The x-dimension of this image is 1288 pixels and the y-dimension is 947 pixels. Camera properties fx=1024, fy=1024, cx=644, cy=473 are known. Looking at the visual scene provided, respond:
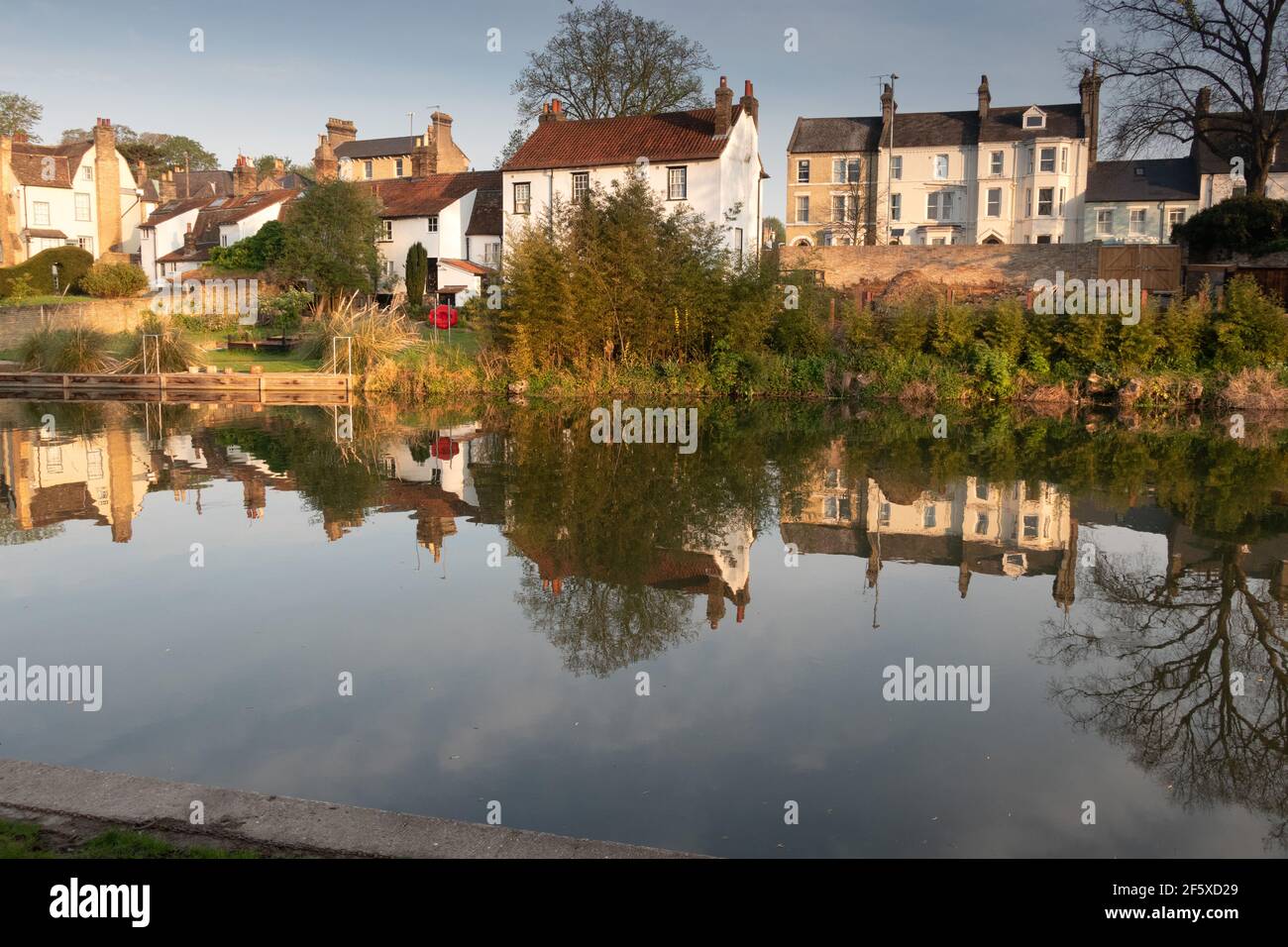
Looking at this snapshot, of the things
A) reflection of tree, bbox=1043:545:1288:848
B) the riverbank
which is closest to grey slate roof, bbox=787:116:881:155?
reflection of tree, bbox=1043:545:1288:848

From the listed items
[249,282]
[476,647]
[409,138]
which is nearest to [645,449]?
[476,647]

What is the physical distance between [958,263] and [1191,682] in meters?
33.0

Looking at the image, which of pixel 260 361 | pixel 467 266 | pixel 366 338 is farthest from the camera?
pixel 467 266

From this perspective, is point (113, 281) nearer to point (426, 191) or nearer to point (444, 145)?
point (426, 191)

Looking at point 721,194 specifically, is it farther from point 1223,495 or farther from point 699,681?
point 699,681

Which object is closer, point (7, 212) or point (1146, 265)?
point (1146, 265)

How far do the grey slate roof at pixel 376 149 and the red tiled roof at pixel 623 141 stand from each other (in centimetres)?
3729

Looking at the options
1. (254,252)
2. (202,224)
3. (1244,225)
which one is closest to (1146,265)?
(1244,225)

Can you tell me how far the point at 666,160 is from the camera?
44156 millimetres

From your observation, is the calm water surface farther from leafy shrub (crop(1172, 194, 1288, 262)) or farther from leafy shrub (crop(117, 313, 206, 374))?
leafy shrub (crop(1172, 194, 1288, 262))

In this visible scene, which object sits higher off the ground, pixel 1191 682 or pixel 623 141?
pixel 623 141

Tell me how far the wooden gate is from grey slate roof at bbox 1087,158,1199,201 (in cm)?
2142

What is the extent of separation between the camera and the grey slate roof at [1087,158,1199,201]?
53.6m

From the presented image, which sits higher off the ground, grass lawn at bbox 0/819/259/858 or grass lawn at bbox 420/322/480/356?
grass lawn at bbox 420/322/480/356
